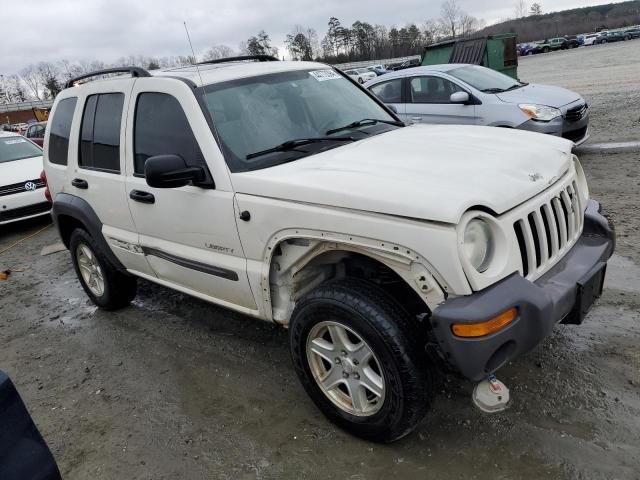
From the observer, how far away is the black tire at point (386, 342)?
2.51 m

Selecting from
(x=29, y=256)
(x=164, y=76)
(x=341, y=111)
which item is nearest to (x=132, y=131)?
(x=164, y=76)

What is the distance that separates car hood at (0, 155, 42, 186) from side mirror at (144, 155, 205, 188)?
23.6 ft

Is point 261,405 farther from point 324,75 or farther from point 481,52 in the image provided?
point 481,52

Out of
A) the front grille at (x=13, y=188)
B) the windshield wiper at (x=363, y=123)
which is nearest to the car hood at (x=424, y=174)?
the windshield wiper at (x=363, y=123)

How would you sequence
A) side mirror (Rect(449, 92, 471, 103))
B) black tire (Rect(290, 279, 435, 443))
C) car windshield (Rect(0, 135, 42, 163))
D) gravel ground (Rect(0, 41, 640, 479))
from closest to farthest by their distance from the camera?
black tire (Rect(290, 279, 435, 443)) → gravel ground (Rect(0, 41, 640, 479)) → side mirror (Rect(449, 92, 471, 103)) → car windshield (Rect(0, 135, 42, 163))

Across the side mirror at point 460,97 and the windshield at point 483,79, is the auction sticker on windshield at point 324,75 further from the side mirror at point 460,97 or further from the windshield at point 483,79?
the windshield at point 483,79

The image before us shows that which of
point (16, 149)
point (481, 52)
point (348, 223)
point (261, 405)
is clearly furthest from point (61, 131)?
point (481, 52)

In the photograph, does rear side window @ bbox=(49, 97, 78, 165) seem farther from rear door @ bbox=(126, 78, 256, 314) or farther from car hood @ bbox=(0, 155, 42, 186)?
car hood @ bbox=(0, 155, 42, 186)

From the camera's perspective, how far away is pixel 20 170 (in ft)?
30.4

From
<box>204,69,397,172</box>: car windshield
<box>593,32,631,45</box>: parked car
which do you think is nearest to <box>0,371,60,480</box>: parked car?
<box>204,69,397,172</box>: car windshield

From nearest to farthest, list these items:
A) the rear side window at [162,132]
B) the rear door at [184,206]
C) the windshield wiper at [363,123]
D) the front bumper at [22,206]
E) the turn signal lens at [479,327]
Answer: the turn signal lens at [479,327], the rear door at [184,206], the rear side window at [162,132], the windshield wiper at [363,123], the front bumper at [22,206]

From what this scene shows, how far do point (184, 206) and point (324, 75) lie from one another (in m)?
1.53

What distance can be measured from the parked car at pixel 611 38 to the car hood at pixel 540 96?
69.1 m

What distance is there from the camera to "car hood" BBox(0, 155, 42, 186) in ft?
29.4
